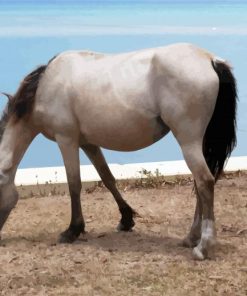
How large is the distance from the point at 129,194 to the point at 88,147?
151 cm

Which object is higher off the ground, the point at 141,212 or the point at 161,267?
the point at 161,267

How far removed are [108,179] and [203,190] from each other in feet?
3.17

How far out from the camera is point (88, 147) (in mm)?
5391

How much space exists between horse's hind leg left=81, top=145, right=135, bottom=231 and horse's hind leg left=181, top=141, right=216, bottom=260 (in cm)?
82

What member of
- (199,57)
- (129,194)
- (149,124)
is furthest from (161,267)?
(129,194)

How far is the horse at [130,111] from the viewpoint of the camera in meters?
4.67

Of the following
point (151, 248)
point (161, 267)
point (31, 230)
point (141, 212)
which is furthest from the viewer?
point (141, 212)

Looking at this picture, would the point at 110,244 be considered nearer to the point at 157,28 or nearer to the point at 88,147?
the point at 88,147

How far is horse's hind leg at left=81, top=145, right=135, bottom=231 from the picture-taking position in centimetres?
544

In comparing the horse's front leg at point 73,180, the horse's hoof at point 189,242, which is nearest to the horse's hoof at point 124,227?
the horse's front leg at point 73,180

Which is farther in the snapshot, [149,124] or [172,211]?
[172,211]

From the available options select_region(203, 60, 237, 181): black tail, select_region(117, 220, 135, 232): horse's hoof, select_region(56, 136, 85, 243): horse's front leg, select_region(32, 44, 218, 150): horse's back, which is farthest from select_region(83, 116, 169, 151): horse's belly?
select_region(117, 220, 135, 232): horse's hoof

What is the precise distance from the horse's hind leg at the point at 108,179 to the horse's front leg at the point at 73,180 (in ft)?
0.80

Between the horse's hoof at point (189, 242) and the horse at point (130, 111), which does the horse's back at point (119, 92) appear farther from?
the horse's hoof at point (189, 242)
